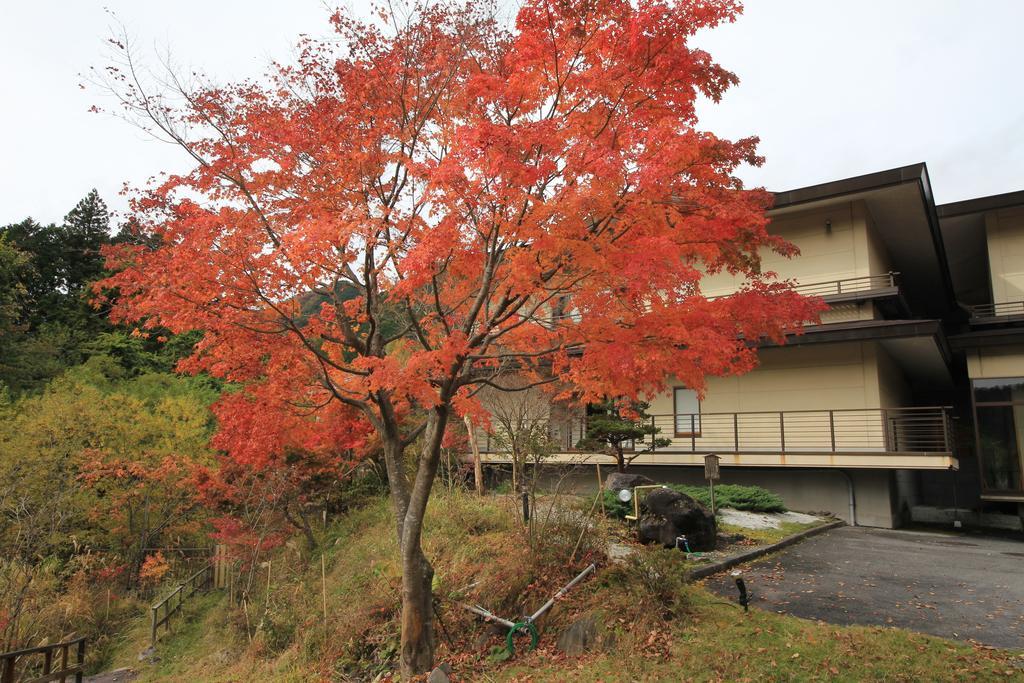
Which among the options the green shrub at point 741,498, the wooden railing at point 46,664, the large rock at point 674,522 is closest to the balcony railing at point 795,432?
the green shrub at point 741,498

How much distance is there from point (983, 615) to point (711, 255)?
5.49 meters

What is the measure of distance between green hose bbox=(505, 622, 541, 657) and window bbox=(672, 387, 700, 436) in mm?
11625

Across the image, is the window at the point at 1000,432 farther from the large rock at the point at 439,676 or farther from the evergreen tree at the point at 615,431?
the large rock at the point at 439,676

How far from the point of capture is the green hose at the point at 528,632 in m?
7.58

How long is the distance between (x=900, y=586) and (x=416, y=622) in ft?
23.0

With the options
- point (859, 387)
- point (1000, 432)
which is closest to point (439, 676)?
point (859, 387)

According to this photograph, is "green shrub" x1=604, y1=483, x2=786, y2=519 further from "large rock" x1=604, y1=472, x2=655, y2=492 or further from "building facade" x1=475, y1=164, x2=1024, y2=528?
"large rock" x1=604, y1=472, x2=655, y2=492

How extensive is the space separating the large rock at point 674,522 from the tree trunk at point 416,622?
13.4ft

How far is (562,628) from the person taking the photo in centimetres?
768

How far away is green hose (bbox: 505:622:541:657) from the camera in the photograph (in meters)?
7.58

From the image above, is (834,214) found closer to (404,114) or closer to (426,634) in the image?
(404,114)

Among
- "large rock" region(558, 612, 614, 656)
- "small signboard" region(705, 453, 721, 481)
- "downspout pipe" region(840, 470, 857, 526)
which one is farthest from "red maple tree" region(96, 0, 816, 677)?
"downspout pipe" region(840, 470, 857, 526)

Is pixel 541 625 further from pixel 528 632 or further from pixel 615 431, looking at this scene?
pixel 615 431

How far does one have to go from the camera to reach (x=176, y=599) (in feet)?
49.5
